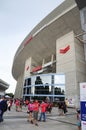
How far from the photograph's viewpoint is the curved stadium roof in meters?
38.9

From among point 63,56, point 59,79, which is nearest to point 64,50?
point 63,56

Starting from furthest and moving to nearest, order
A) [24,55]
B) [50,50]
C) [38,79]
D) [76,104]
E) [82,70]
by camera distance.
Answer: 1. [24,55]
2. [50,50]
3. [38,79]
4. [82,70]
5. [76,104]

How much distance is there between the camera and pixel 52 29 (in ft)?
145

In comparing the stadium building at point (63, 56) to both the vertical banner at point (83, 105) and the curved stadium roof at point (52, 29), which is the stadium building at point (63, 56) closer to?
the curved stadium roof at point (52, 29)

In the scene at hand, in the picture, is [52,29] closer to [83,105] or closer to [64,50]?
[64,50]

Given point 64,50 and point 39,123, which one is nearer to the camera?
point 39,123

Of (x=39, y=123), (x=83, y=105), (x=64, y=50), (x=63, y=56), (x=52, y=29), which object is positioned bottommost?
(x=39, y=123)

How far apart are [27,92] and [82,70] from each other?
16.7 metres

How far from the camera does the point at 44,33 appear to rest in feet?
154

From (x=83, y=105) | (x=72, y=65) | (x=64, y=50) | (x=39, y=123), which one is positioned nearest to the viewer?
(x=83, y=105)

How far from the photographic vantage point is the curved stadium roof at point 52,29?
38891 mm

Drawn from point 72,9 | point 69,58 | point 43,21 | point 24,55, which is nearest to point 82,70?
point 69,58

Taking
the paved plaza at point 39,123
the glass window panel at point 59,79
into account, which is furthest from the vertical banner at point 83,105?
the glass window panel at point 59,79

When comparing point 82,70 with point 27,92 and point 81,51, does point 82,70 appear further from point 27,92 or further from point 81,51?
point 27,92
